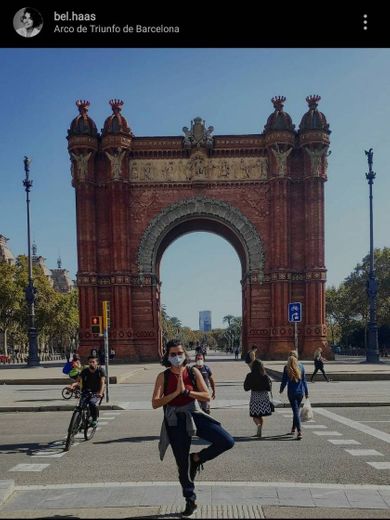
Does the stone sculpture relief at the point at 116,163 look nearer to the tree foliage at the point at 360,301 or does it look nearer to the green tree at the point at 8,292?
the green tree at the point at 8,292

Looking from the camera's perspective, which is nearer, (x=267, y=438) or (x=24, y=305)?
(x=267, y=438)

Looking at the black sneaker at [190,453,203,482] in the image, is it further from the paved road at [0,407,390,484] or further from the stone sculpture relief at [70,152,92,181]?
the stone sculpture relief at [70,152,92,181]

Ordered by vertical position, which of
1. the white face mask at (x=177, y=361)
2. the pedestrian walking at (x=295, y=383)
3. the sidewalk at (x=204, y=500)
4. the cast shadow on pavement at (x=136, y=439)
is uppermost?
the white face mask at (x=177, y=361)

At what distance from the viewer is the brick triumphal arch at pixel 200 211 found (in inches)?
1602

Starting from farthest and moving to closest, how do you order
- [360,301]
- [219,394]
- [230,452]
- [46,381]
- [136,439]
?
[360,301]
[46,381]
[219,394]
[136,439]
[230,452]

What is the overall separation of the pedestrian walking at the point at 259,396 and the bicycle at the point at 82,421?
11.4 feet

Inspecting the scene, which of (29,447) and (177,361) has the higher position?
(177,361)

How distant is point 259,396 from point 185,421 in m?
5.68

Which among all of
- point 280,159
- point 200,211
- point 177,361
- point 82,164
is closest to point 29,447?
point 177,361

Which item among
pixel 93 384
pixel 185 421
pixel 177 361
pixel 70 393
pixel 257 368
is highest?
pixel 177 361

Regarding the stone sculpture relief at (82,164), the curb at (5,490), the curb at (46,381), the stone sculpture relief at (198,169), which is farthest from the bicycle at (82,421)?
the stone sculpture relief at (198,169)

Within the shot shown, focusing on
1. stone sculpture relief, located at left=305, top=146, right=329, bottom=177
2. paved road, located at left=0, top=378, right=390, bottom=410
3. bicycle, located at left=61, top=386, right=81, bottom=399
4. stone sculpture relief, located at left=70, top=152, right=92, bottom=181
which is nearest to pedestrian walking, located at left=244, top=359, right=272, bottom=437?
paved road, located at left=0, top=378, right=390, bottom=410

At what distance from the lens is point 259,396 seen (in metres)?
11.4
